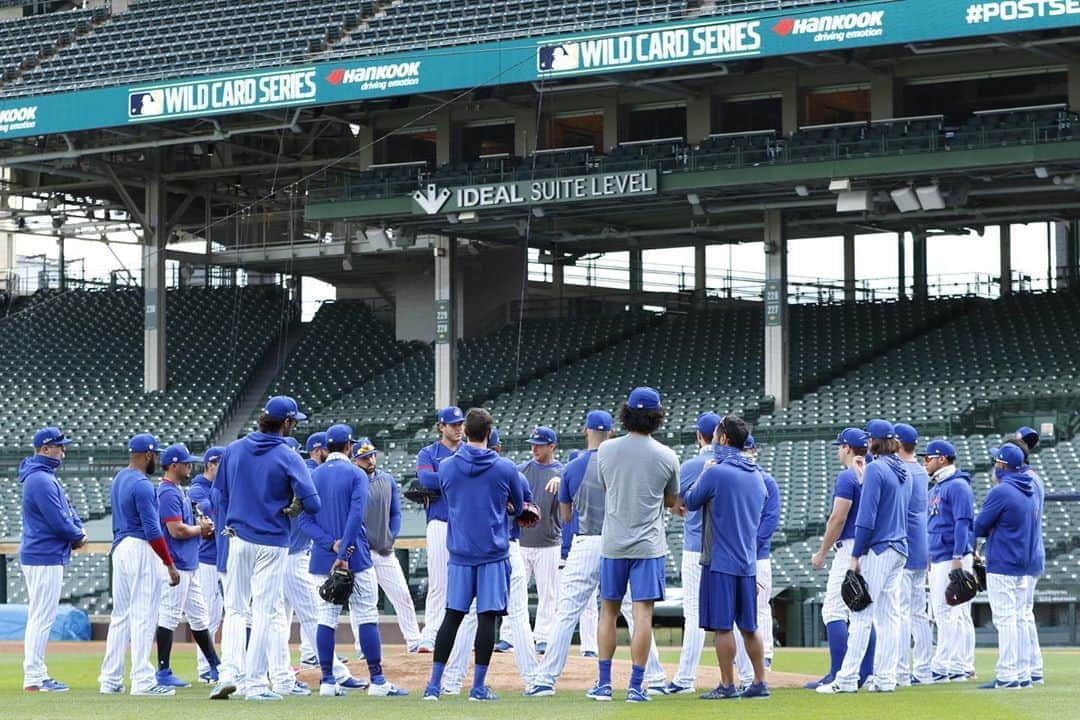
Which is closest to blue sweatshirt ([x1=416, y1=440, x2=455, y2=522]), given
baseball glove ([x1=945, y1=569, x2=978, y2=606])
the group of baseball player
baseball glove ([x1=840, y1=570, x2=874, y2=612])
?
the group of baseball player

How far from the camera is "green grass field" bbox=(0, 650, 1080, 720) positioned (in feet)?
34.6

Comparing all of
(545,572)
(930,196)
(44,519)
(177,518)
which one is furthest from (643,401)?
(930,196)

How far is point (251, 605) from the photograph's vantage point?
1208 centimetres

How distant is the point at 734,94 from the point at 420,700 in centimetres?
2323

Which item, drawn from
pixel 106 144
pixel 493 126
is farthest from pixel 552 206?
pixel 106 144

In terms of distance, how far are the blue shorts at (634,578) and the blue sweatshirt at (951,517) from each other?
2.88m

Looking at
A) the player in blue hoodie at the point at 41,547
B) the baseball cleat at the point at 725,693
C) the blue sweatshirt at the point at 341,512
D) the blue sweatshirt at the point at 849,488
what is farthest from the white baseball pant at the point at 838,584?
the player in blue hoodie at the point at 41,547

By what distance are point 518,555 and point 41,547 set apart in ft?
11.8

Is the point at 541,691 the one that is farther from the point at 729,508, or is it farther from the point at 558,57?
the point at 558,57

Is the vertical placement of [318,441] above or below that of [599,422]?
below

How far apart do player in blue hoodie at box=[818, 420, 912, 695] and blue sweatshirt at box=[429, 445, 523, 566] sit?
2.41m

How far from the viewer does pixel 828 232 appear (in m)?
38.2

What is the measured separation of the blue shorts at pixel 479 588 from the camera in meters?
11.9

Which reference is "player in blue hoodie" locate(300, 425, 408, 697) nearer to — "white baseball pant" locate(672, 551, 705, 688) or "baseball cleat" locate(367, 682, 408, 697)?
"baseball cleat" locate(367, 682, 408, 697)
